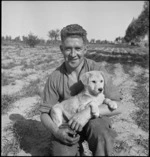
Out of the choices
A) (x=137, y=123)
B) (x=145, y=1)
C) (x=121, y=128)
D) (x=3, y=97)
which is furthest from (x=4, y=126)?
(x=145, y=1)

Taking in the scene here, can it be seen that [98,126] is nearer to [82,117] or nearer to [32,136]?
[82,117]

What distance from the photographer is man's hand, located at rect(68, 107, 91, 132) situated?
2.60 m

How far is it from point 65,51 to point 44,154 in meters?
1.87

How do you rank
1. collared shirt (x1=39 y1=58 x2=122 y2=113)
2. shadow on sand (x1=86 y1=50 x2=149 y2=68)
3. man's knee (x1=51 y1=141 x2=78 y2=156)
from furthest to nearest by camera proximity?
shadow on sand (x1=86 y1=50 x2=149 y2=68)
collared shirt (x1=39 y1=58 x2=122 y2=113)
man's knee (x1=51 y1=141 x2=78 y2=156)

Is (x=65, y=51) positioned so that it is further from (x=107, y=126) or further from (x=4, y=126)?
(x=4, y=126)

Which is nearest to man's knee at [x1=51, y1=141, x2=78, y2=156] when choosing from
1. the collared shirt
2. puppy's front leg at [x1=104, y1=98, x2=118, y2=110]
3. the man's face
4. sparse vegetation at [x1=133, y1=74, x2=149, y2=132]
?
the collared shirt

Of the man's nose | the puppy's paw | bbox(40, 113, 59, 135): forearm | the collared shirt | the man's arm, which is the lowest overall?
bbox(40, 113, 59, 135): forearm

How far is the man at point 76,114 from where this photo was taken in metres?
2.61

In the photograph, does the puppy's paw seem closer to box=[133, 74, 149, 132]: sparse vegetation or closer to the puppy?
the puppy

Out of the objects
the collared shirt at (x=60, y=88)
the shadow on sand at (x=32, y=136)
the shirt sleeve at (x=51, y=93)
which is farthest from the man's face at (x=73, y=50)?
the shadow on sand at (x=32, y=136)

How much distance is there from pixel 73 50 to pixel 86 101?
699 millimetres

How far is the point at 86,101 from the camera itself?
2.74 meters

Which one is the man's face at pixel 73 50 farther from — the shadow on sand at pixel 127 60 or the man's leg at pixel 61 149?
the shadow on sand at pixel 127 60

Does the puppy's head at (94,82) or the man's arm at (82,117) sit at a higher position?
the puppy's head at (94,82)
